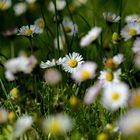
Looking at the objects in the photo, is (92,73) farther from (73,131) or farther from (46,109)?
(46,109)

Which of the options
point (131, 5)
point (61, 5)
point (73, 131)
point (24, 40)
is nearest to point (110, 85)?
point (73, 131)

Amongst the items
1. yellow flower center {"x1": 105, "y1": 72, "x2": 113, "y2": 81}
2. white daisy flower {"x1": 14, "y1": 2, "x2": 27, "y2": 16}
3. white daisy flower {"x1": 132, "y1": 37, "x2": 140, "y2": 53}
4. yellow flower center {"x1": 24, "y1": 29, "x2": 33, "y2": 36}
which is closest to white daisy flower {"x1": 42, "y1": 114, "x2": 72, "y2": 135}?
yellow flower center {"x1": 105, "y1": 72, "x2": 113, "y2": 81}

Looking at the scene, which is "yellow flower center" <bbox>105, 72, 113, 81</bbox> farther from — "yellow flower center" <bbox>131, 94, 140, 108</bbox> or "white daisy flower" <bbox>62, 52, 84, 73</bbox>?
"white daisy flower" <bbox>62, 52, 84, 73</bbox>

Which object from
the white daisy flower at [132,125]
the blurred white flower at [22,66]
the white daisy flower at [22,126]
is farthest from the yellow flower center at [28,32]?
the white daisy flower at [132,125]

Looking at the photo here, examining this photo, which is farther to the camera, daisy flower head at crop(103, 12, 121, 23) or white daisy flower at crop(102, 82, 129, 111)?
daisy flower head at crop(103, 12, 121, 23)

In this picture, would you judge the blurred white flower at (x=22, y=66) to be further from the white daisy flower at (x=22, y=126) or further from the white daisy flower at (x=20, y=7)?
the white daisy flower at (x=20, y=7)

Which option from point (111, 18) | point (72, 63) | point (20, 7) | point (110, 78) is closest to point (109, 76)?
point (110, 78)
